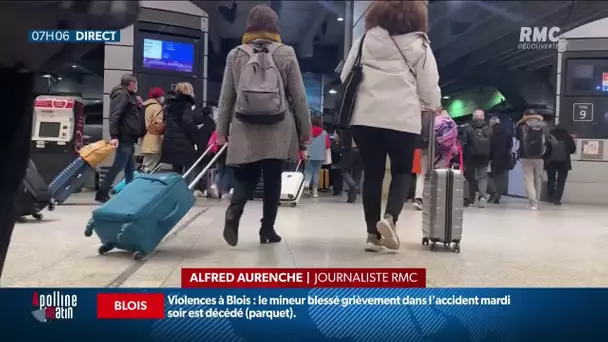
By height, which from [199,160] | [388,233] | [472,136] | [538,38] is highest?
[538,38]

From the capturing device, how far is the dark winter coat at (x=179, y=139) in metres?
2.07

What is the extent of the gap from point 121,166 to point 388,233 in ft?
2.93

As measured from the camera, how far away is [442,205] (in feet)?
6.95

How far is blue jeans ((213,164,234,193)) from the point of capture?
7.43ft

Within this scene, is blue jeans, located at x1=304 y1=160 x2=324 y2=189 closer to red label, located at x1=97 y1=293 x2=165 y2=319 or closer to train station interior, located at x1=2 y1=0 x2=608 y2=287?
train station interior, located at x1=2 y1=0 x2=608 y2=287

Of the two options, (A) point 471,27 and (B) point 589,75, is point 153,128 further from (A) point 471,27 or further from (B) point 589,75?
(B) point 589,75

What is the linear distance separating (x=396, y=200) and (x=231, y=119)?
70 centimetres

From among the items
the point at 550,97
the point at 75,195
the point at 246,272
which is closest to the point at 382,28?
the point at 550,97

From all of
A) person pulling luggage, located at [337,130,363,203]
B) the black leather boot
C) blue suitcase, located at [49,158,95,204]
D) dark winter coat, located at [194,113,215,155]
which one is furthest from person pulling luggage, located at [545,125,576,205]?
blue suitcase, located at [49,158,95,204]

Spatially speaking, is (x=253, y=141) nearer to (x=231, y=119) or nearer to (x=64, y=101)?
(x=231, y=119)

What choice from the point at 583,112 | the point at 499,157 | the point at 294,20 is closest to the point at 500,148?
the point at 499,157

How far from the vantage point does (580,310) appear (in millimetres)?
1319

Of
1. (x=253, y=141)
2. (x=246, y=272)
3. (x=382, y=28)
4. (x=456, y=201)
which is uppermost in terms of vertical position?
(x=382, y=28)

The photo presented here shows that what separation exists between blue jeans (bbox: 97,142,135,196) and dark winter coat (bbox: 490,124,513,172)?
104 cm
